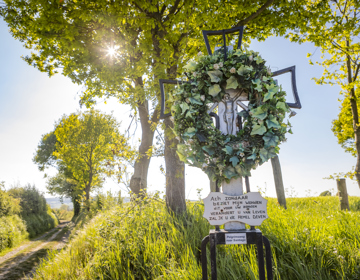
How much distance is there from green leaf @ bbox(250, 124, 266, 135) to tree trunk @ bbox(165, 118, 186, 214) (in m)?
2.88

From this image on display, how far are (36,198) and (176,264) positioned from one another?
20616mm

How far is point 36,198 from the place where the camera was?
19797 millimetres

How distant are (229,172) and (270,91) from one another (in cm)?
101

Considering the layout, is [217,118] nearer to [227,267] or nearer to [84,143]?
[227,267]

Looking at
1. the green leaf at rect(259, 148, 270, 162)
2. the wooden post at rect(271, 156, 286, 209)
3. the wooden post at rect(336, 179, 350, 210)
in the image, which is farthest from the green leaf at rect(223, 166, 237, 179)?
the wooden post at rect(336, 179, 350, 210)

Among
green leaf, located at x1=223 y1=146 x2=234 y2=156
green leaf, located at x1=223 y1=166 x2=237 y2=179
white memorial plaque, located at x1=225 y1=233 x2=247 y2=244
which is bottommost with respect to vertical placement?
white memorial plaque, located at x1=225 y1=233 x2=247 y2=244

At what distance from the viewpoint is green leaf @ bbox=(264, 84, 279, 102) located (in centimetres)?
255

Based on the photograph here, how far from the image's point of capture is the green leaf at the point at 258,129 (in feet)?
8.39

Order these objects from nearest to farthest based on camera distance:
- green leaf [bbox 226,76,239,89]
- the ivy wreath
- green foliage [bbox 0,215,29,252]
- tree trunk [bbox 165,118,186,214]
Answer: the ivy wreath < green leaf [bbox 226,76,239,89] < tree trunk [bbox 165,118,186,214] < green foliage [bbox 0,215,29,252]

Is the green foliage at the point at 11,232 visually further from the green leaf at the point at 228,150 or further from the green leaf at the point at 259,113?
the green leaf at the point at 259,113

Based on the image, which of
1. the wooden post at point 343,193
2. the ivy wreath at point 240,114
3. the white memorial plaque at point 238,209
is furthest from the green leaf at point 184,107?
the wooden post at point 343,193

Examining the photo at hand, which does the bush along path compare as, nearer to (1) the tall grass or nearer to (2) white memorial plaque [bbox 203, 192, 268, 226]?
(1) the tall grass

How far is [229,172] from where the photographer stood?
267 centimetres

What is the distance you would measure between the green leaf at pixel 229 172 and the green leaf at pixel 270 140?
0.46 metres
